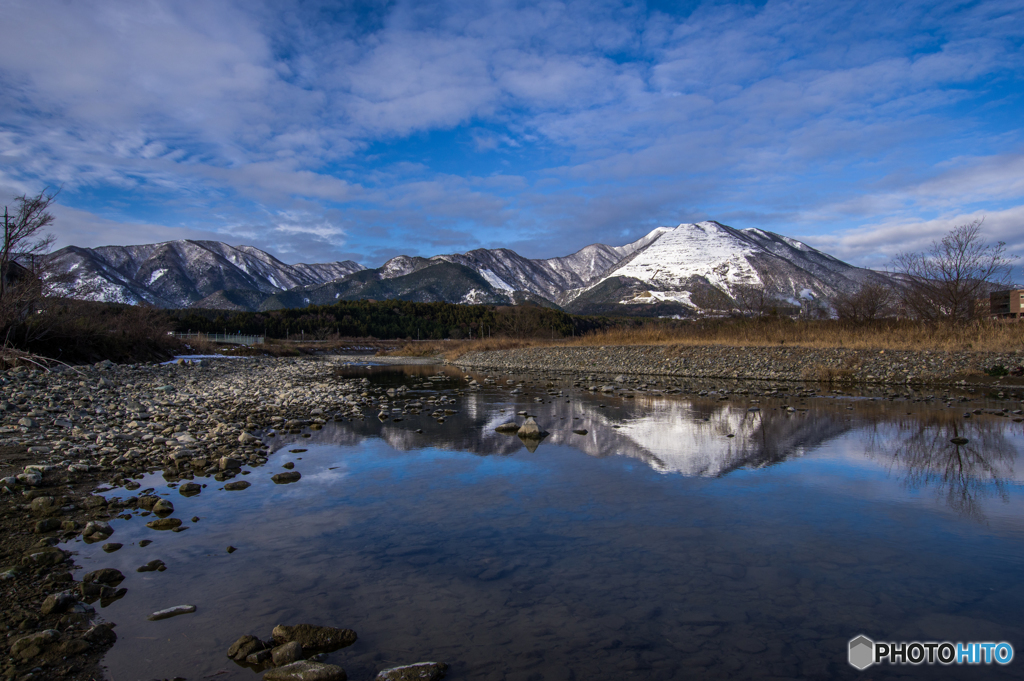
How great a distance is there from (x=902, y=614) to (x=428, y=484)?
5.58 m

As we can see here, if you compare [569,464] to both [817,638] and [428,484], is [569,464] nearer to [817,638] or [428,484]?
[428,484]

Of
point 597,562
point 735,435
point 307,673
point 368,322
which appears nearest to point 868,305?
point 735,435

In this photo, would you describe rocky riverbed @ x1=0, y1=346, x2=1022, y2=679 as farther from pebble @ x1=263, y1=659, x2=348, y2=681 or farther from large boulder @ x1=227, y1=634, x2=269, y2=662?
large boulder @ x1=227, y1=634, x2=269, y2=662

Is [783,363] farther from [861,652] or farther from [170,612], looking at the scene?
[170,612]

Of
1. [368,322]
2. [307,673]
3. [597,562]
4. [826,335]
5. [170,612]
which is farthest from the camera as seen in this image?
[368,322]

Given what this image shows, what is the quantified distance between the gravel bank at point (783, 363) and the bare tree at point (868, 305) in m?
8.64

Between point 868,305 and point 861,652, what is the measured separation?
1360 inches

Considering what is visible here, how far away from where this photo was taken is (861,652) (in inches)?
137

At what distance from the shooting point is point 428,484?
7.50 meters

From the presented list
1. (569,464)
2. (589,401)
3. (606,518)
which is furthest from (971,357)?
(606,518)

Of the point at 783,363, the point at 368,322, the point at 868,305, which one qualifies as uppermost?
the point at 868,305

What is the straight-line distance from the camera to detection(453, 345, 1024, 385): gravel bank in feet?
67.2
